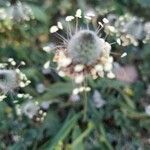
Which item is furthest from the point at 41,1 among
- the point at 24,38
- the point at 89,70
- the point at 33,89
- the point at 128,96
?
the point at 89,70

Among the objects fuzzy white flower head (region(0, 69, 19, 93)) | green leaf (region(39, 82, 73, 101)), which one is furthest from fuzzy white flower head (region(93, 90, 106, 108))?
fuzzy white flower head (region(0, 69, 19, 93))

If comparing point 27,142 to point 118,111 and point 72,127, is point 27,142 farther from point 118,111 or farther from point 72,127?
point 118,111

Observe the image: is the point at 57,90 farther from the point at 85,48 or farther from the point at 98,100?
the point at 85,48

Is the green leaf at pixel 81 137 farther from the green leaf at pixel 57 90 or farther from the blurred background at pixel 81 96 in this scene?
the green leaf at pixel 57 90

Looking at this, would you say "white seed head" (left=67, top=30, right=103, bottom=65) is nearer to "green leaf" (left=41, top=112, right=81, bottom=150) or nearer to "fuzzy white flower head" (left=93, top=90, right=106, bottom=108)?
"green leaf" (left=41, top=112, right=81, bottom=150)

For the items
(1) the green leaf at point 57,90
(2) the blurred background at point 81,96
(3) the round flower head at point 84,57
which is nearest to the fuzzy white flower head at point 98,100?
(2) the blurred background at point 81,96

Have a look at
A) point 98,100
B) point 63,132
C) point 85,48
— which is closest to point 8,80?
point 85,48
